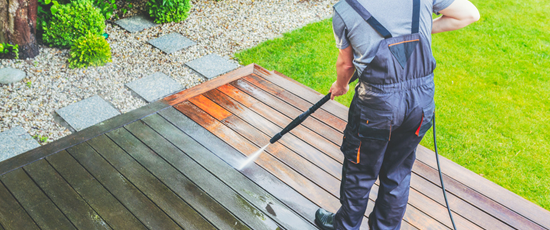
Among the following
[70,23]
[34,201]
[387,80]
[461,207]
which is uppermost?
[387,80]

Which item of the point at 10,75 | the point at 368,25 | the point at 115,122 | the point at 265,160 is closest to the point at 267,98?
the point at 265,160

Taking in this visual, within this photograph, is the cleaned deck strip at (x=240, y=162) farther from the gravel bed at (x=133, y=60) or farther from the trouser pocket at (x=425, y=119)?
the trouser pocket at (x=425, y=119)

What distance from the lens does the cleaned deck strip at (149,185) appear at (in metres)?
1.97

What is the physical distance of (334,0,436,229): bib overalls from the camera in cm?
134

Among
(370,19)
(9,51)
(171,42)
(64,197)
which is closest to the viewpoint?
(370,19)

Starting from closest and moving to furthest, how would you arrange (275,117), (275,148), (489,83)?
1. (275,148)
2. (275,117)
3. (489,83)

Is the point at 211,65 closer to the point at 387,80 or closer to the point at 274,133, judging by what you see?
the point at 274,133

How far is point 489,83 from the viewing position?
11.7 ft

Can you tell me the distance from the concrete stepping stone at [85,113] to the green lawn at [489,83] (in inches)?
58.8

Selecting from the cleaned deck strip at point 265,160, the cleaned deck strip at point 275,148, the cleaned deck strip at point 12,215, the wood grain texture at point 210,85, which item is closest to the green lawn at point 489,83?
the wood grain texture at point 210,85

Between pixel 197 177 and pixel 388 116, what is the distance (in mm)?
1359

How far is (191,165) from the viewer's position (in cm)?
233

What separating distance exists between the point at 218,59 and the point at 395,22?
2681 millimetres

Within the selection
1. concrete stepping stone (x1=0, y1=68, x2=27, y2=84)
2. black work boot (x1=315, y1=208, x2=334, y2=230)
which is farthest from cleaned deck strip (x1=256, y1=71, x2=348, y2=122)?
concrete stepping stone (x1=0, y1=68, x2=27, y2=84)
